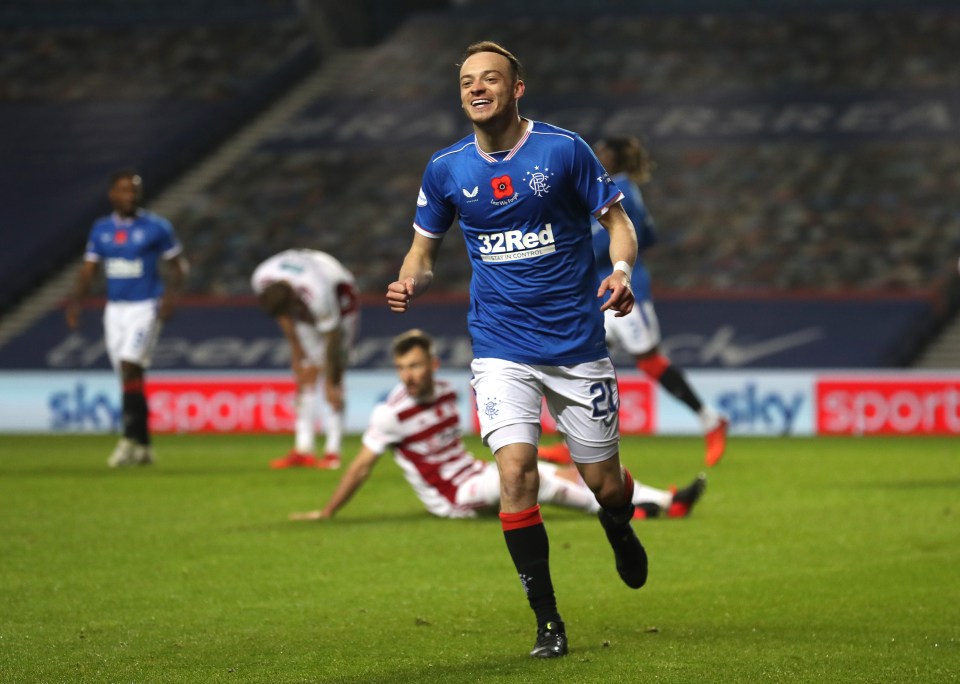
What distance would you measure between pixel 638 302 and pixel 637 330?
0.25m

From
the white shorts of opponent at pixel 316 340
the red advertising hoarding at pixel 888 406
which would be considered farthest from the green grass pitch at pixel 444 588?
the red advertising hoarding at pixel 888 406

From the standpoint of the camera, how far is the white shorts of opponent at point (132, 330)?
1320 cm

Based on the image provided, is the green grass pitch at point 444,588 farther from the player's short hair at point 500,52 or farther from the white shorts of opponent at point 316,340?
the player's short hair at point 500,52

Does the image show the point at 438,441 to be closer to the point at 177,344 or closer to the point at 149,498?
the point at 149,498

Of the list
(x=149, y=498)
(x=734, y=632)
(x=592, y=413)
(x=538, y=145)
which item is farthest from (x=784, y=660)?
(x=149, y=498)

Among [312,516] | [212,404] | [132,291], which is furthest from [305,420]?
[212,404]

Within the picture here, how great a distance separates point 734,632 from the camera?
18.7 feet

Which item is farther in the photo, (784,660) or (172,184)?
(172,184)

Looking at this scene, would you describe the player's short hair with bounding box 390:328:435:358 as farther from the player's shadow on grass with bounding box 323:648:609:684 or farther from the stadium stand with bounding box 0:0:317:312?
the stadium stand with bounding box 0:0:317:312

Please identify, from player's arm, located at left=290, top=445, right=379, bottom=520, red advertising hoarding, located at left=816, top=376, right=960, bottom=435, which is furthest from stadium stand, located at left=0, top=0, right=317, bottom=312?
player's arm, located at left=290, top=445, right=379, bottom=520

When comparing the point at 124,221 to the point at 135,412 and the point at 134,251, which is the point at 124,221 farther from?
the point at 135,412

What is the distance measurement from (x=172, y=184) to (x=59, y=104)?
3.47 metres

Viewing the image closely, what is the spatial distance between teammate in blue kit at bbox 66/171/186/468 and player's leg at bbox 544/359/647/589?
781cm

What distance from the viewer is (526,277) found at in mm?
5590
